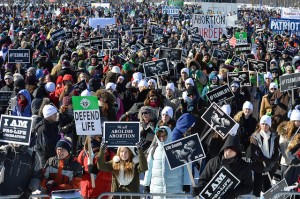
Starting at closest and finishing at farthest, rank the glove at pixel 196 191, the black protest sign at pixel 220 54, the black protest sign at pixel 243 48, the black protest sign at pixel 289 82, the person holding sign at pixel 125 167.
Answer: the glove at pixel 196 191
the person holding sign at pixel 125 167
the black protest sign at pixel 289 82
the black protest sign at pixel 220 54
the black protest sign at pixel 243 48

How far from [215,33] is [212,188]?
1630 cm

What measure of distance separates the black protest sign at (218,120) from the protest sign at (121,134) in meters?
1.11

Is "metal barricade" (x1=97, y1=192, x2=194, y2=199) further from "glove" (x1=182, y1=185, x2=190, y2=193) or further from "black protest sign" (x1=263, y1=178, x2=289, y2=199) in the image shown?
"black protest sign" (x1=263, y1=178, x2=289, y2=199)

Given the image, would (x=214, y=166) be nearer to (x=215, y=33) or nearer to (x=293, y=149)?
(x=293, y=149)

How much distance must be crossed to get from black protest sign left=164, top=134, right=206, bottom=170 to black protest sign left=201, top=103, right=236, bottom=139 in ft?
3.96

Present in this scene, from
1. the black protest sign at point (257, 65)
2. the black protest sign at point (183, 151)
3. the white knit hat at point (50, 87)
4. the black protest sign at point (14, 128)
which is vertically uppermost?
the black protest sign at point (14, 128)

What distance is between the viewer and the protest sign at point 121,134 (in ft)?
25.5

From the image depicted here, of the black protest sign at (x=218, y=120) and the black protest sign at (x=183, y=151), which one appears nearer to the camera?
the black protest sign at (x=183, y=151)

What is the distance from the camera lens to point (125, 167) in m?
7.50

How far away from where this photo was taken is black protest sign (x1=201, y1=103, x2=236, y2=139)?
8547 mm

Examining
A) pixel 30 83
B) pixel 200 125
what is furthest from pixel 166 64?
pixel 200 125

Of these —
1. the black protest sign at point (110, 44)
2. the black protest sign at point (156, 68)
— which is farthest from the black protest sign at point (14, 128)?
the black protest sign at point (110, 44)

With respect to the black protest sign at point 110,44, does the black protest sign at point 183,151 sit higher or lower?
higher

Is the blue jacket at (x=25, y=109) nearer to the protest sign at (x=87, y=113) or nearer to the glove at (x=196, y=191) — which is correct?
the protest sign at (x=87, y=113)
